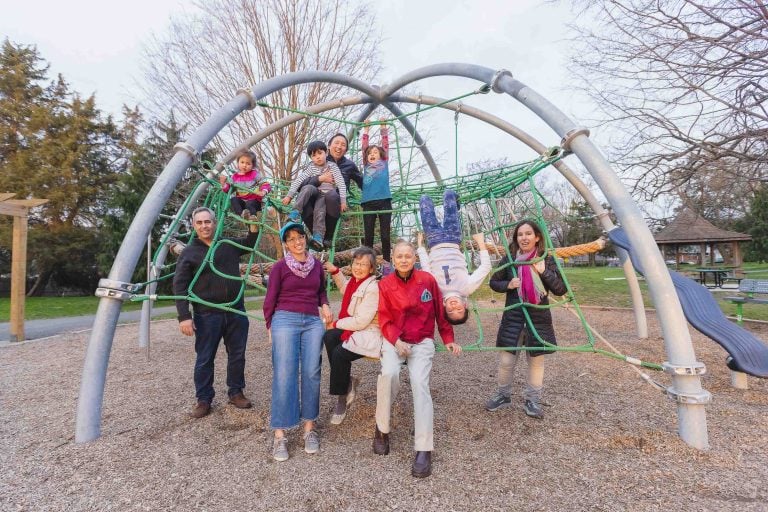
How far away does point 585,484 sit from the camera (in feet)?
6.63

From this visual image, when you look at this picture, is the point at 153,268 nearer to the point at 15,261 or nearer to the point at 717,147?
the point at 15,261

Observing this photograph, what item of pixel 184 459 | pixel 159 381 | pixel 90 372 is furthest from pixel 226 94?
pixel 184 459

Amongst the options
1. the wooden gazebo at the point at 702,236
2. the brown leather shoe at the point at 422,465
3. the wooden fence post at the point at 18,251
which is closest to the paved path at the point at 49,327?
the wooden fence post at the point at 18,251

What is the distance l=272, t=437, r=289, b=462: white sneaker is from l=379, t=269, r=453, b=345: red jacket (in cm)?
89

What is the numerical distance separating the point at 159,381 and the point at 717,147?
8943 millimetres

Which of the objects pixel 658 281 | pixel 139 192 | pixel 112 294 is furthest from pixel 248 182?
pixel 139 192

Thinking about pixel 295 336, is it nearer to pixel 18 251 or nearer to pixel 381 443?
pixel 381 443

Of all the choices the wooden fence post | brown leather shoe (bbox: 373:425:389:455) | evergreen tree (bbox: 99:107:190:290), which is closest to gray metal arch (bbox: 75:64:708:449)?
brown leather shoe (bbox: 373:425:389:455)

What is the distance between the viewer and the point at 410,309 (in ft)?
7.92

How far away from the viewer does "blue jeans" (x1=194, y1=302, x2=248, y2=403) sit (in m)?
2.92

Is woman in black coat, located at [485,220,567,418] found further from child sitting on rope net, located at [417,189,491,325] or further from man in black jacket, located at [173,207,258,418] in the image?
man in black jacket, located at [173,207,258,418]

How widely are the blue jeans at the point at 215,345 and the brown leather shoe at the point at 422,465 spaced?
1637 millimetres

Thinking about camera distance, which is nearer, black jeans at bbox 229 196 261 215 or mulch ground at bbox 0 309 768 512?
mulch ground at bbox 0 309 768 512

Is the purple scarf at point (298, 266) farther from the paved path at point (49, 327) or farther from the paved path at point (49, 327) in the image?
the paved path at point (49, 327)
